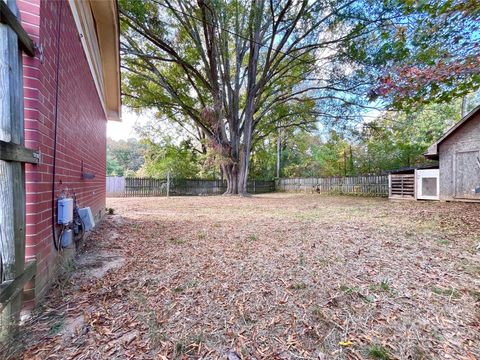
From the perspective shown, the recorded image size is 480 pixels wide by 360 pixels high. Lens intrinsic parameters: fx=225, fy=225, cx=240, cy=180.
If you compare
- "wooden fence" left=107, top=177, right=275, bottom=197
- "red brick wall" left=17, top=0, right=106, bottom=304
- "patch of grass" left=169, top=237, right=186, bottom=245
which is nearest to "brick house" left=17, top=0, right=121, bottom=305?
"red brick wall" left=17, top=0, right=106, bottom=304

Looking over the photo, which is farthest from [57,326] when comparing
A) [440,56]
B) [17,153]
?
[440,56]

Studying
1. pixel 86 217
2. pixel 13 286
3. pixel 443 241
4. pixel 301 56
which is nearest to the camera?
pixel 13 286

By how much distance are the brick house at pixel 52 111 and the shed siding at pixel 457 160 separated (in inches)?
415

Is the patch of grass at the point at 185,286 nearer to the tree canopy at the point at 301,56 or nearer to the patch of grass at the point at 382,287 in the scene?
the patch of grass at the point at 382,287

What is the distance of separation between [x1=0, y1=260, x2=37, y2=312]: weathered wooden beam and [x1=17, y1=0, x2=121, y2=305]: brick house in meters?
0.12

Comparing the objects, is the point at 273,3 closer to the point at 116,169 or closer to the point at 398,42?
the point at 398,42

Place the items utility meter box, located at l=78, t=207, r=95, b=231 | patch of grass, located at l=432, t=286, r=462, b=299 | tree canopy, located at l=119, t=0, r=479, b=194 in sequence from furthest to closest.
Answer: tree canopy, located at l=119, t=0, r=479, b=194 < utility meter box, located at l=78, t=207, r=95, b=231 < patch of grass, located at l=432, t=286, r=462, b=299

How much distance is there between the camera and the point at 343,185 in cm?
1493

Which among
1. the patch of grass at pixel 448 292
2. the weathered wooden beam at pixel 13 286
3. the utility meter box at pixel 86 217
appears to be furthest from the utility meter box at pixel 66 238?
the patch of grass at pixel 448 292

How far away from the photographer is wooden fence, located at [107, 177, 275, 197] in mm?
14758

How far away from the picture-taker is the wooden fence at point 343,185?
12.7 m

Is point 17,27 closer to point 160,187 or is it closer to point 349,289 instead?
point 349,289

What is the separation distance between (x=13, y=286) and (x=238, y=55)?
42.7 ft

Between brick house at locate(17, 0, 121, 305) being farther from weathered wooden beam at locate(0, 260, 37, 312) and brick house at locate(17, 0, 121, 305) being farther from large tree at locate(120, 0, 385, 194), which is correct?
large tree at locate(120, 0, 385, 194)
